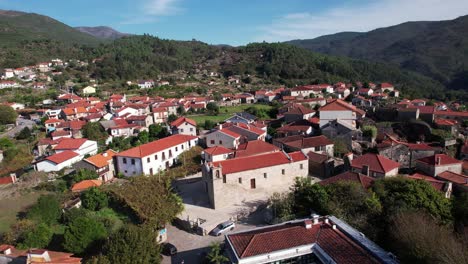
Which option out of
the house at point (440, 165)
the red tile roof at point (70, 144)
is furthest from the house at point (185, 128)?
the house at point (440, 165)

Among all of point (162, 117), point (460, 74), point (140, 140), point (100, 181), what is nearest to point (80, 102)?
point (162, 117)

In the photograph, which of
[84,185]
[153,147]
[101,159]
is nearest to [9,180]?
[101,159]

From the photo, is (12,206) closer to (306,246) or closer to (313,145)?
(306,246)

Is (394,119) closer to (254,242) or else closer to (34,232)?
(254,242)

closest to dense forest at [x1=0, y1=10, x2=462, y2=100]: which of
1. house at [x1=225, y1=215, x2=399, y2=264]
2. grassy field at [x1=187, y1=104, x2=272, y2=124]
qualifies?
grassy field at [x1=187, y1=104, x2=272, y2=124]

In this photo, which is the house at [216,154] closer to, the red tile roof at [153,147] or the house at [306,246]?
the red tile roof at [153,147]

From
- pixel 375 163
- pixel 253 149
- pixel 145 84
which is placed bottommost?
pixel 375 163
